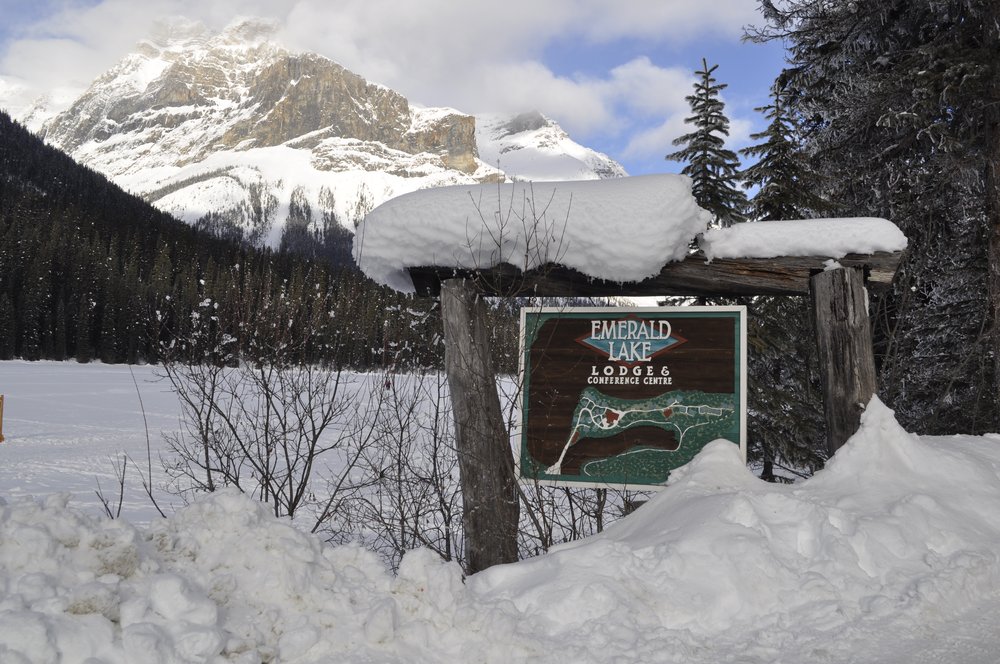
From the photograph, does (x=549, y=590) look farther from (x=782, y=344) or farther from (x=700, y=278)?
(x=782, y=344)

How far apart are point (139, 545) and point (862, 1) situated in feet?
28.6

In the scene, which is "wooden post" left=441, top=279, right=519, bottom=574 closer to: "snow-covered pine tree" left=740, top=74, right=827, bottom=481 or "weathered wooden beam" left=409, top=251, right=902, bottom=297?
"weathered wooden beam" left=409, top=251, right=902, bottom=297

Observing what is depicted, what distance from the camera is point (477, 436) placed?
404 centimetres

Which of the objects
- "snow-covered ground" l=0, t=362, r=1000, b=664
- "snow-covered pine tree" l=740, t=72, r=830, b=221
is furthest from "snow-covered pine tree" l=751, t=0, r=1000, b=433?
"snow-covered ground" l=0, t=362, r=1000, b=664

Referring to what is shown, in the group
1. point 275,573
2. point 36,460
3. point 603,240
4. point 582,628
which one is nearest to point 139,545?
point 275,573

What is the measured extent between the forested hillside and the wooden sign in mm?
1388

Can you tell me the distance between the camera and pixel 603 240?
3.77 m

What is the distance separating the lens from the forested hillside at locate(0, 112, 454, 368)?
604cm

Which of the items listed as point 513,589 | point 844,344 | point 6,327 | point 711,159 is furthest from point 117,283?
point 513,589

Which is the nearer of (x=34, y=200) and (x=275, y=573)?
(x=275, y=573)

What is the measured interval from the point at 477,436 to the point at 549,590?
1601 millimetres

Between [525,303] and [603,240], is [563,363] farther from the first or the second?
[603,240]

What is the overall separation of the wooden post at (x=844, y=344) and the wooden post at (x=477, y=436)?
1.86m

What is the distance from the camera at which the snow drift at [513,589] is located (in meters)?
1.91
